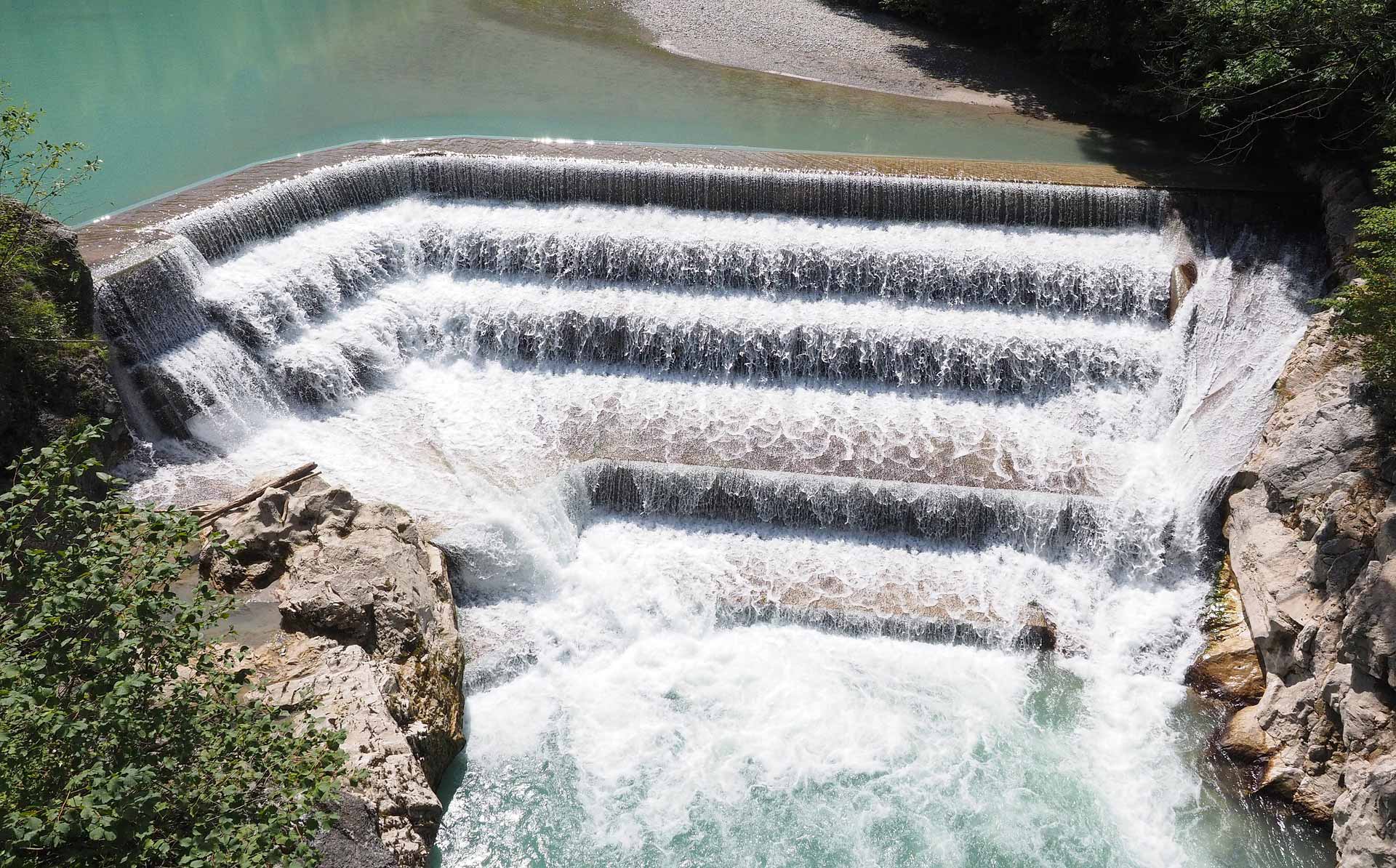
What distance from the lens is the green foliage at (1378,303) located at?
29.8ft

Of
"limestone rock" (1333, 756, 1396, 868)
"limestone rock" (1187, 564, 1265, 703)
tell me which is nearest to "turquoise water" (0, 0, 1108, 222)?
"limestone rock" (1187, 564, 1265, 703)

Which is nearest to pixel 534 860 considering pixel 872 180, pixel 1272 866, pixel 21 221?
pixel 1272 866

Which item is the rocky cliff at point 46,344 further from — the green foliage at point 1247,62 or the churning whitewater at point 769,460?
the green foliage at point 1247,62

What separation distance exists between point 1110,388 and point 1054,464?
173 cm

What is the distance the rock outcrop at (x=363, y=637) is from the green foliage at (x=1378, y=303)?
→ 900cm

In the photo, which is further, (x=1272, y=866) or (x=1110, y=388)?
(x=1110, y=388)

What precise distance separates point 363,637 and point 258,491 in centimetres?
210

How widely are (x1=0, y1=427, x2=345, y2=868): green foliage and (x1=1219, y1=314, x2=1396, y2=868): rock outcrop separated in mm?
7719

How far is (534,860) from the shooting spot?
26.6 feet

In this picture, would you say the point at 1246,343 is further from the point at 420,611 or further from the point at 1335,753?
the point at 420,611

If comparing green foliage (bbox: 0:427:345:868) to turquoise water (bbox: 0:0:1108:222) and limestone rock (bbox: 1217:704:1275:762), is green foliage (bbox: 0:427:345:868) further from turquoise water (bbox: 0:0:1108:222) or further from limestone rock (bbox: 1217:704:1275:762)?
turquoise water (bbox: 0:0:1108:222)

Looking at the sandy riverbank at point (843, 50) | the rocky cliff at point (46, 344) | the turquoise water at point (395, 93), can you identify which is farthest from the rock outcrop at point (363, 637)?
the sandy riverbank at point (843, 50)

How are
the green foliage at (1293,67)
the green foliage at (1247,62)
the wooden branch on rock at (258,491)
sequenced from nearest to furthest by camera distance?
the wooden branch on rock at (258,491) < the green foliage at (1293,67) < the green foliage at (1247,62)

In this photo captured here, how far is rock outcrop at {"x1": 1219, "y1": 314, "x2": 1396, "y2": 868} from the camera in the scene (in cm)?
779
